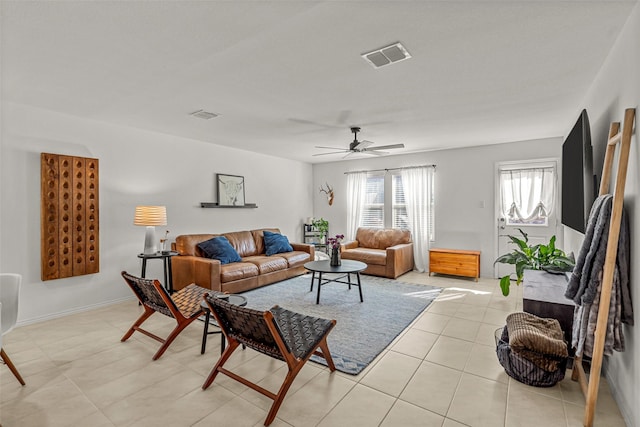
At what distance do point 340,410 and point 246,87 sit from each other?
2776mm

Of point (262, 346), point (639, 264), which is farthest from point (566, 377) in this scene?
point (262, 346)

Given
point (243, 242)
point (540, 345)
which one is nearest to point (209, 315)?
point (540, 345)

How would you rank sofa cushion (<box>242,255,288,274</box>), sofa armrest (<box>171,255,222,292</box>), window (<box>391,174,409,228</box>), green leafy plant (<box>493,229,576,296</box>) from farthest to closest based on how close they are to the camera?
window (<box>391,174,409,228</box>) < sofa cushion (<box>242,255,288,274</box>) < sofa armrest (<box>171,255,222,292</box>) < green leafy plant (<box>493,229,576,296</box>)

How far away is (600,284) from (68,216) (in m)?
5.08

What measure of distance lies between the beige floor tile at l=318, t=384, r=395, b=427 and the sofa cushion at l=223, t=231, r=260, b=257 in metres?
3.70

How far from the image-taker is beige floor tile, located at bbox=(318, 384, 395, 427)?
1.87 m

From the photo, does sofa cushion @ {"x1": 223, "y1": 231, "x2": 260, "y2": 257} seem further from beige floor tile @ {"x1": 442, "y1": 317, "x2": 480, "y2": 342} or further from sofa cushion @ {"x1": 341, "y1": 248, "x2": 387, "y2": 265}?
beige floor tile @ {"x1": 442, "y1": 317, "x2": 480, "y2": 342}

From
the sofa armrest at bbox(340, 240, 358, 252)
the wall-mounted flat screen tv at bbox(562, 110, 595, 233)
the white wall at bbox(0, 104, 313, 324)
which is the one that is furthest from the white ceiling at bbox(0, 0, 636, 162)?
the sofa armrest at bbox(340, 240, 358, 252)

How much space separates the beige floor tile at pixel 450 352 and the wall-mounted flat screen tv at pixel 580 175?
4.76 feet

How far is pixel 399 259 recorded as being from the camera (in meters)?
5.61

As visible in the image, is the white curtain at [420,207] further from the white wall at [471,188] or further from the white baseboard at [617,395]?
the white baseboard at [617,395]

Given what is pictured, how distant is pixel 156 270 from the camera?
15.4 feet

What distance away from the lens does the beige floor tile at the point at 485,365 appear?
237 centimetres

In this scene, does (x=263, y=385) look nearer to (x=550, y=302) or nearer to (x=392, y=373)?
(x=392, y=373)
